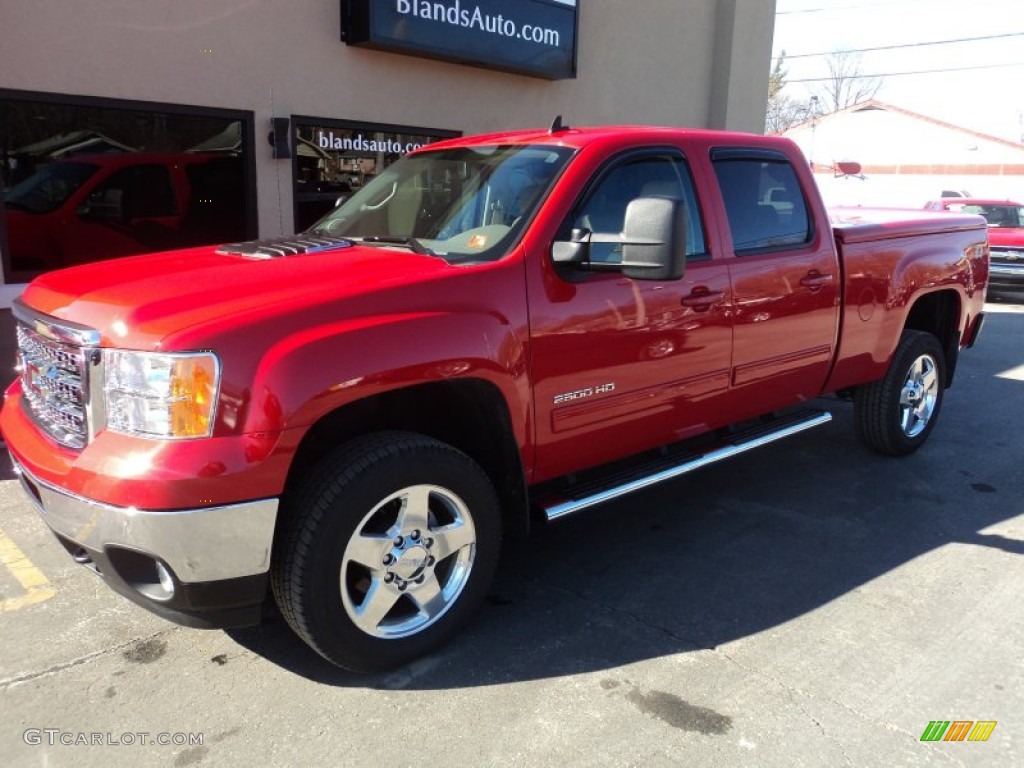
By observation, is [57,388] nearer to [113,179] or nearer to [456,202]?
[456,202]

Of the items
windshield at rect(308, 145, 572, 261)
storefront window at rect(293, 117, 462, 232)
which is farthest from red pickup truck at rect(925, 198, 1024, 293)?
windshield at rect(308, 145, 572, 261)

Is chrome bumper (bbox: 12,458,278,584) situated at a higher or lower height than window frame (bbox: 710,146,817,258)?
lower

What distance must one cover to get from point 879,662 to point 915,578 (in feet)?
2.91

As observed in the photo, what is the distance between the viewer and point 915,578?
4.04 m

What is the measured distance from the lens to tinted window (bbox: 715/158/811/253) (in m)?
4.34

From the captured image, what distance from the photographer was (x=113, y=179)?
23.0 ft

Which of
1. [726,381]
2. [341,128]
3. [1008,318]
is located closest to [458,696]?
[726,381]

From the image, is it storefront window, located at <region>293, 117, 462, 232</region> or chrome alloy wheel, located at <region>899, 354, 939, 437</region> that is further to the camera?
storefront window, located at <region>293, 117, 462, 232</region>

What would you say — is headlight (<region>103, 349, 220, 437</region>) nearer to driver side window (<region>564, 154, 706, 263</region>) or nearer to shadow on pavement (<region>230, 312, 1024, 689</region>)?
shadow on pavement (<region>230, 312, 1024, 689</region>)

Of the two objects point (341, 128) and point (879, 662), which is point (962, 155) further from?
point (879, 662)

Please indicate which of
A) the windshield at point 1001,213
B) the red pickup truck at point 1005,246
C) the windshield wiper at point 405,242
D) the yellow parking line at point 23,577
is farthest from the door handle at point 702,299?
the windshield at point 1001,213

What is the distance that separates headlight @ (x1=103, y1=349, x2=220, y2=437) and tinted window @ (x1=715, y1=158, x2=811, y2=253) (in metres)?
2.70

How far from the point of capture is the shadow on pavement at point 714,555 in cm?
339

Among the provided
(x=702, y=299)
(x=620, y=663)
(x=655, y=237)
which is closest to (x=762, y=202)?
(x=702, y=299)
